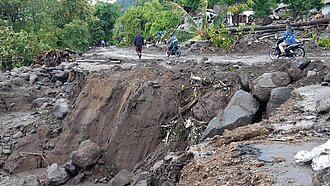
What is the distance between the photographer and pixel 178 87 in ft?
45.4

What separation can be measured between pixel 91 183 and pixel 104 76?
4.89 metres

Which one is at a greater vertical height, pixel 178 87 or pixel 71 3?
pixel 71 3

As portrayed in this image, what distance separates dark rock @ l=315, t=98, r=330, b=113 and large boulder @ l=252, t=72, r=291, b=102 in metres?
1.62

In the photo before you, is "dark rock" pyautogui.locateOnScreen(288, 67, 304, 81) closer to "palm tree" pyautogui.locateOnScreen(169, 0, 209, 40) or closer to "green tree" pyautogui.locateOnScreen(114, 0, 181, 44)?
"palm tree" pyautogui.locateOnScreen(169, 0, 209, 40)

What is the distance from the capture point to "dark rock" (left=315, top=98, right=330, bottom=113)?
8.78 meters

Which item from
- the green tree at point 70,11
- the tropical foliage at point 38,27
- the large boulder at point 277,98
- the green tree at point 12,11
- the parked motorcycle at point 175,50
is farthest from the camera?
the green tree at point 70,11

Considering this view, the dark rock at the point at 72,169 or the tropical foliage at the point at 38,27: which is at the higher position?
the tropical foliage at the point at 38,27

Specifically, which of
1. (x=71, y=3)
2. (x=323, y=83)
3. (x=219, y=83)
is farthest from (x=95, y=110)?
(x=71, y=3)

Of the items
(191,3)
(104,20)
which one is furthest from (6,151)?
(104,20)

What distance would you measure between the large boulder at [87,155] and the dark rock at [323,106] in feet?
24.1

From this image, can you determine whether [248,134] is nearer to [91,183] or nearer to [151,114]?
[151,114]

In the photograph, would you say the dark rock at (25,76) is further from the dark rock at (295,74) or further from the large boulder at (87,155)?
the dark rock at (295,74)

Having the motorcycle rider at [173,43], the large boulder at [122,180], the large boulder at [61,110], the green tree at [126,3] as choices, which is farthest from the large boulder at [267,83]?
the green tree at [126,3]

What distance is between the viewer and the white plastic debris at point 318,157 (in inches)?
229
